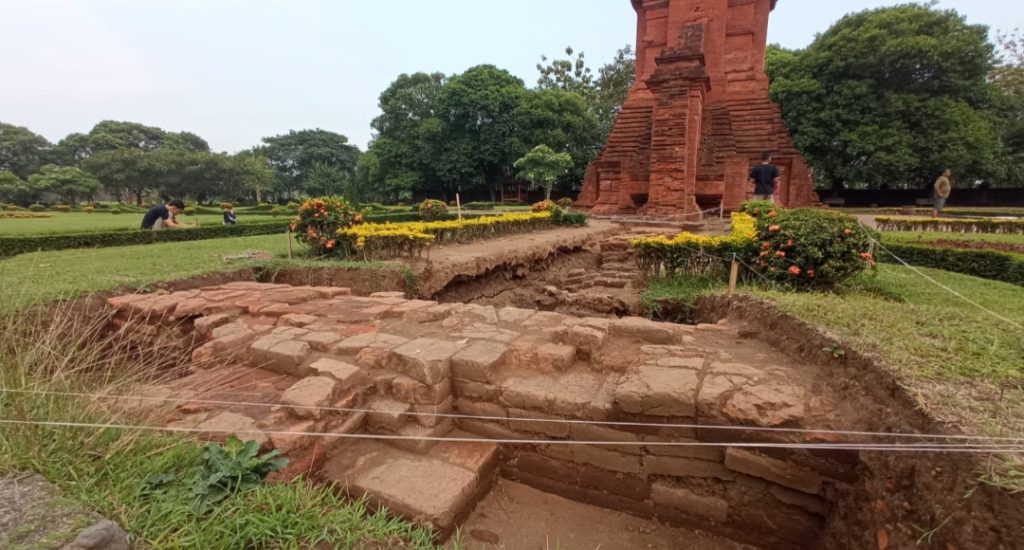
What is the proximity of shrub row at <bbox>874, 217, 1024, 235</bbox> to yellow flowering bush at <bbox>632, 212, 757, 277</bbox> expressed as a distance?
8666 mm

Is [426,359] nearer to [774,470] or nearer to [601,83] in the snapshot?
[774,470]

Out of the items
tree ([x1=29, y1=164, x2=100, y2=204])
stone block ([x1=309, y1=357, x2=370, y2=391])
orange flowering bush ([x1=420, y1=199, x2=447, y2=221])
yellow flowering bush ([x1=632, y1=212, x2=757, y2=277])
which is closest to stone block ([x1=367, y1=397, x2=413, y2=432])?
stone block ([x1=309, y1=357, x2=370, y2=391])

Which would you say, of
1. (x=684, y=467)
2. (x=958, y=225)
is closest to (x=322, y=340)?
(x=684, y=467)

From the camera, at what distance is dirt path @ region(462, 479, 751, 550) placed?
7.00 feet

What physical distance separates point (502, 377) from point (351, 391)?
0.92 m

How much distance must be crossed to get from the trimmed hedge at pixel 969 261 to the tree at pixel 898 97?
16.2 metres

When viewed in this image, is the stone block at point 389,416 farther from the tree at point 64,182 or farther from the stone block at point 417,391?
the tree at point 64,182

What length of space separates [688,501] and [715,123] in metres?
13.9

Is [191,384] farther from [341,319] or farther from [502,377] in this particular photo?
[502,377]

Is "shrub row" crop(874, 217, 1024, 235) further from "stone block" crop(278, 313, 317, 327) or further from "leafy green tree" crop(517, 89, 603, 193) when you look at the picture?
"leafy green tree" crop(517, 89, 603, 193)

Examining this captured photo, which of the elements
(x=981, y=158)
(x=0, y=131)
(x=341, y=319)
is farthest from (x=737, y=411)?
(x=0, y=131)

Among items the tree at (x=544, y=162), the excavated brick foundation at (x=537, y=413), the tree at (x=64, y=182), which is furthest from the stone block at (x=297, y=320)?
the tree at (x=64, y=182)

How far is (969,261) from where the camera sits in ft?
21.0

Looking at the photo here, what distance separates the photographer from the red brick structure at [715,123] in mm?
12719
